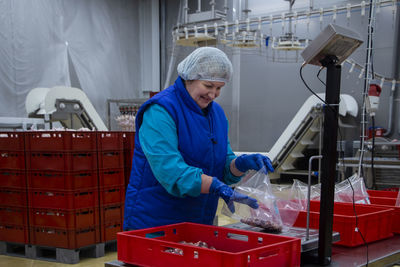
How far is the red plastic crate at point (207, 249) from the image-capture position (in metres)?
0.99

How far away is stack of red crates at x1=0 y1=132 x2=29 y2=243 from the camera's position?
141 inches

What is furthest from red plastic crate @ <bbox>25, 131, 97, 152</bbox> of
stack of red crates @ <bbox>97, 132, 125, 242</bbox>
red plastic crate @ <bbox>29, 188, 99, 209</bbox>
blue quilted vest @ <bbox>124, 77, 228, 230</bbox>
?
blue quilted vest @ <bbox>124, 77, 228, 230</bbox>

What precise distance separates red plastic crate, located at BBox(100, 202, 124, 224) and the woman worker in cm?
218

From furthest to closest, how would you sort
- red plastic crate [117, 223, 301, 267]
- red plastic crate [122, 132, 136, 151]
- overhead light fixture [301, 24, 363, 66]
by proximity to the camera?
red plastic crate [122, 132, 136, 151], overhead light fixture [301, 24, 363, 66], red plastic crate [117, 223, 301, 267]

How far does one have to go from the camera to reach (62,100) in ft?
18.9

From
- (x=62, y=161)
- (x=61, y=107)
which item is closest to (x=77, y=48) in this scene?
(x=61, y=107)

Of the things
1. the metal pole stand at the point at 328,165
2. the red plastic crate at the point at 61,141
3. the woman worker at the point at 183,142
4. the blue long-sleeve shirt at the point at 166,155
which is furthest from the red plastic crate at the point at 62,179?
the metal pole stand at the point at 328,165

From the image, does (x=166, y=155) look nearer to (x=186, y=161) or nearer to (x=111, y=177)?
(x=186, y=161)

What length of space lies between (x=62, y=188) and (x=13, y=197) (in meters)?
0.61

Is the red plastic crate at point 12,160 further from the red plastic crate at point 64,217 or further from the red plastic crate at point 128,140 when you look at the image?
the red plastic crate at point 128,140

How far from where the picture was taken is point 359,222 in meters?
1.48

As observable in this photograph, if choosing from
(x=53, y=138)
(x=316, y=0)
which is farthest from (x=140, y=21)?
(x=53, y=138)

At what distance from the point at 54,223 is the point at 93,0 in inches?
265

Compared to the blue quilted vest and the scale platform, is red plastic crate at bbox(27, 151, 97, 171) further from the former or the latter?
the scale platform
